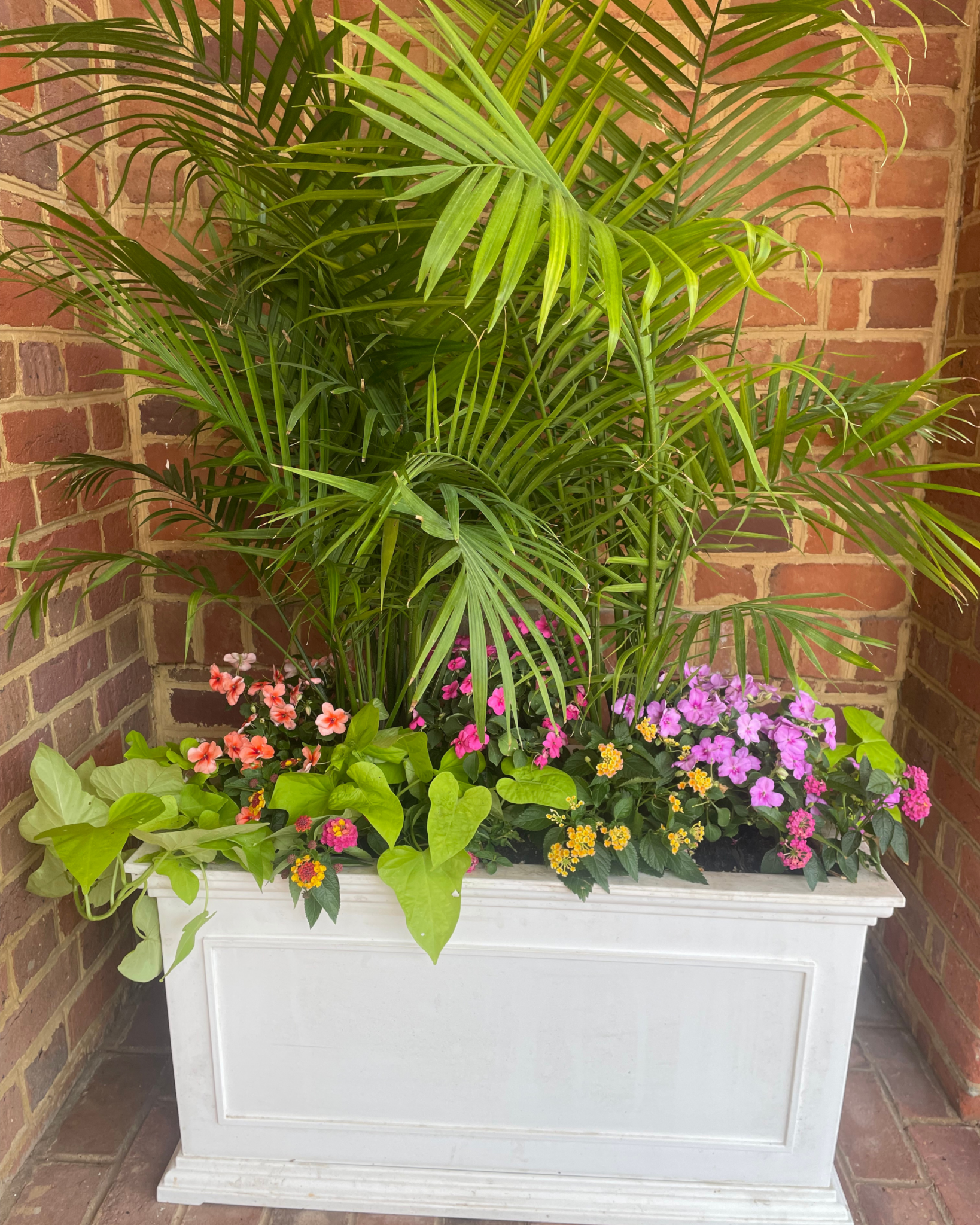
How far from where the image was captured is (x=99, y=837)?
1145 mm

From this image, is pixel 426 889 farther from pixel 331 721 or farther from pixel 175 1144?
pixel 175 1144

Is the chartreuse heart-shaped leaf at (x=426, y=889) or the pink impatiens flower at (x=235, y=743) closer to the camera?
the chartreuse heart-shaped leaf at (x=426, y=889)

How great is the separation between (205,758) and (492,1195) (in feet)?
2.38

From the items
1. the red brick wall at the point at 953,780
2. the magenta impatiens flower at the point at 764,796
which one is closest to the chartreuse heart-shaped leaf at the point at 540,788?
the magenta impatiens flower at the point at 764,796

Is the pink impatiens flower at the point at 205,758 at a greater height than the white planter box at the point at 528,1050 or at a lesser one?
greater

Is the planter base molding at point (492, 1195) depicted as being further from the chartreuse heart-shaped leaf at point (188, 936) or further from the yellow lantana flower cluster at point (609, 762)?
the yellow lantana flower cluster at point (609, 762)

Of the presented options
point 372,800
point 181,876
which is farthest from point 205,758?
point 372,800

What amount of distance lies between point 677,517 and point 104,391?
3.20 ft

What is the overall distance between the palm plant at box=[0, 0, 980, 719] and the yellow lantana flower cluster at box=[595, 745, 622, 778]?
0.38 feet

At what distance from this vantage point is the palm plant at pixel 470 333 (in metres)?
0.84

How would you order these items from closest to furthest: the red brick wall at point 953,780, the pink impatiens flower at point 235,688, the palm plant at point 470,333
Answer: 1. the palm plant at point 470,333
2. the pink impatiens flower at point 235,688
3. the red brick wall at point 953,780

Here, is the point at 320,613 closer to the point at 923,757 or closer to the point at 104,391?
the point at 104,391

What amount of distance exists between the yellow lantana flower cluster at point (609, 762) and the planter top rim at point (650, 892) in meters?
0.14

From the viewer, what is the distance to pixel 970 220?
147cm
